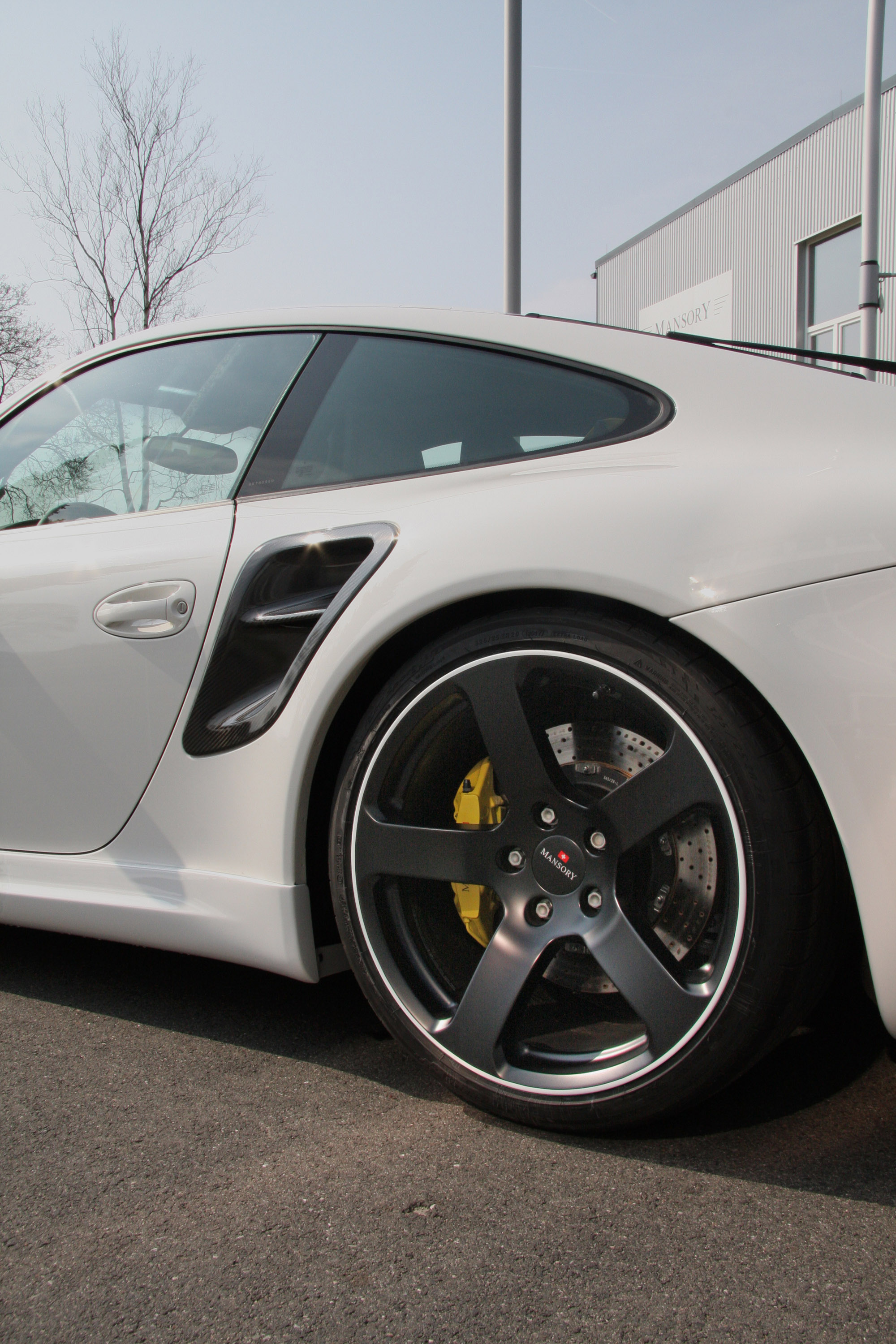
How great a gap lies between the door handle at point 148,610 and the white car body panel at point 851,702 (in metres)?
1.00

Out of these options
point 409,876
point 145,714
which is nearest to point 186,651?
point 145,714

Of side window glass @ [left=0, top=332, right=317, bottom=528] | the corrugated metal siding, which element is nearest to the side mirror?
side window glass @ [left=0, top=332, right=317, bottom=528]

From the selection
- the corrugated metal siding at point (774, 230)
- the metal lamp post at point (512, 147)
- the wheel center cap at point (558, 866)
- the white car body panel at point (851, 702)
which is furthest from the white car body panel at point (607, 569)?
the corrugated metal siding at point (774, 230)

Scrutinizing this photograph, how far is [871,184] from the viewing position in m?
9.13

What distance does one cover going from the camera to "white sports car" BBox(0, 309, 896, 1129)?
1317 millimetres

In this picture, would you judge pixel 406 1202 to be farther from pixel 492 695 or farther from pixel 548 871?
pixel 492 695

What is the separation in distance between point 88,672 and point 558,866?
98cm

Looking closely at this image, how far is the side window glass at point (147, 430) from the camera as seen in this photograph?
200cm

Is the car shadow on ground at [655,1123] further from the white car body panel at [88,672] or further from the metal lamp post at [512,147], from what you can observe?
the metal lamp post at [512,147]

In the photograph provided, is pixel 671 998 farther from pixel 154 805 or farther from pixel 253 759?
pixel 154 805

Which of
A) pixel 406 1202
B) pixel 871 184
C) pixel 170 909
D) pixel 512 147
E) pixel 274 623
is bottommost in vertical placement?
pixel 406 1202

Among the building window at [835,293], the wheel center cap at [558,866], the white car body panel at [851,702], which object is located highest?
the building window at [835,293]

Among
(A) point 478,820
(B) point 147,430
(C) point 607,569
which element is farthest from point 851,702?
(B) point 147,430

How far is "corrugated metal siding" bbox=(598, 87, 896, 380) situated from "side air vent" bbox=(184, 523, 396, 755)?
43.9 feet
